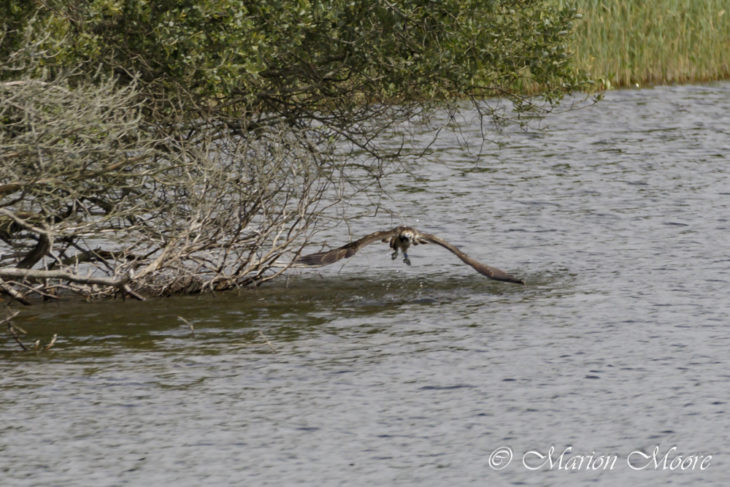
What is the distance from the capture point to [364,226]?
17.6 metres

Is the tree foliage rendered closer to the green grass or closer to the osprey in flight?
the osprey in flight

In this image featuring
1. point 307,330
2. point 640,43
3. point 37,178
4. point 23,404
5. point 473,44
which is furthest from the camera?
point 640,43

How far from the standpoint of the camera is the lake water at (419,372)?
874 cm

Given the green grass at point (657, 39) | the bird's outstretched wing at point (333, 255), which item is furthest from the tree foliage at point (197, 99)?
the green grass at point (657, 39)

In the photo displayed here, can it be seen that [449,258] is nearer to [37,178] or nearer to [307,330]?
[307,330]

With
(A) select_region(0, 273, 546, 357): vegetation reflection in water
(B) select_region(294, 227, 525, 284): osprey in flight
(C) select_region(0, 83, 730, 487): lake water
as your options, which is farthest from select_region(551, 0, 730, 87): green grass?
(B) select_region(294, 227, 525, 284): osprey in flight

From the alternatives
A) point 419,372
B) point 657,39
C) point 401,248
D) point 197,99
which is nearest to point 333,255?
point 401,248

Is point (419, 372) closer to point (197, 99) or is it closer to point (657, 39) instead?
point (197, 99)

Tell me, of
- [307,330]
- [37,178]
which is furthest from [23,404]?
[307,330]

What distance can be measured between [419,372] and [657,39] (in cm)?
2204

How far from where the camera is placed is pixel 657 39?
31.7 m

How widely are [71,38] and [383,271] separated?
3.88 m

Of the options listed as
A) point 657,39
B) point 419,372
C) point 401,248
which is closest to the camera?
point 419,372

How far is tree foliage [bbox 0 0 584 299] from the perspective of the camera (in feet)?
38.7
